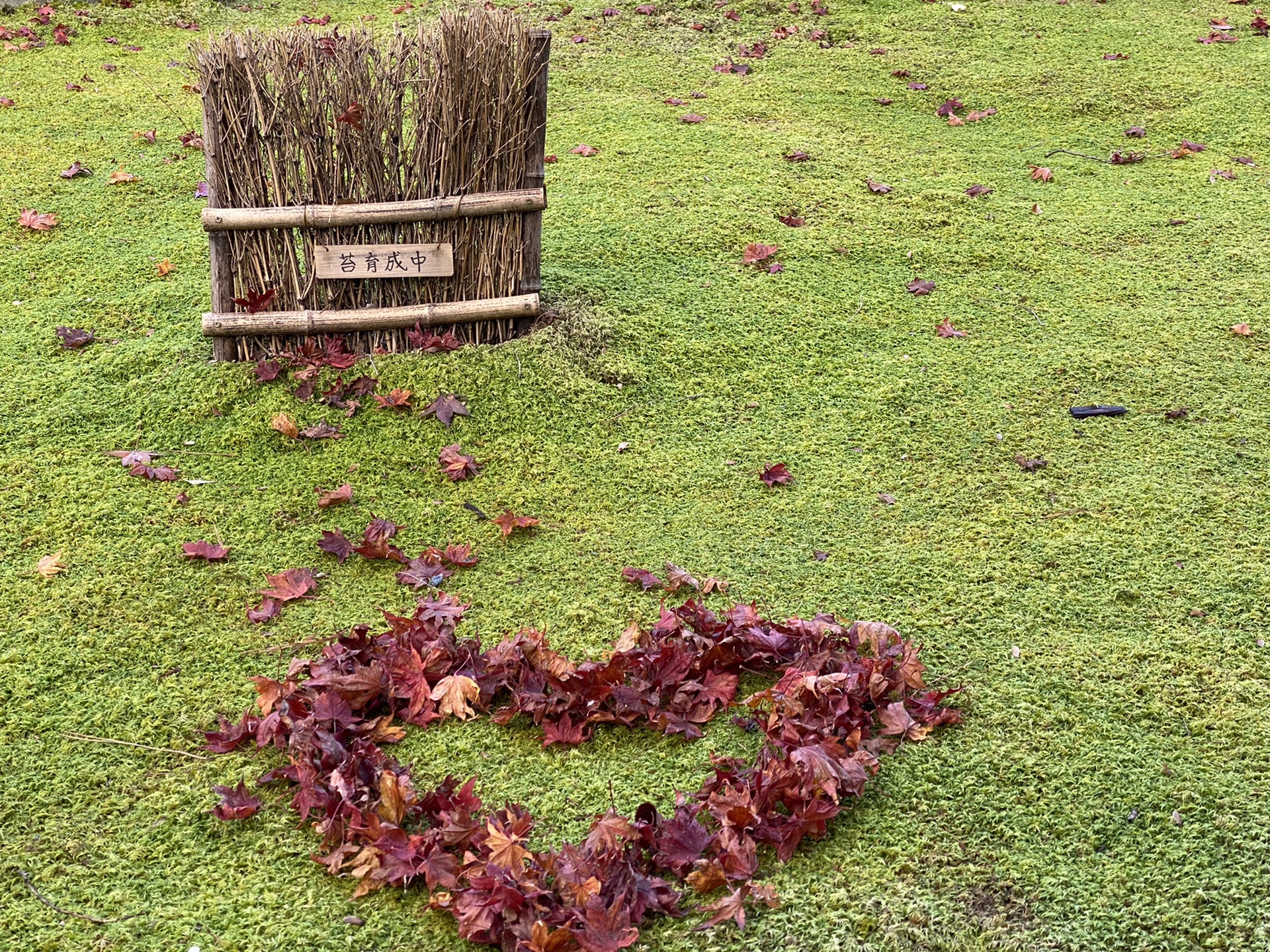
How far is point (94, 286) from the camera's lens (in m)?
5.51

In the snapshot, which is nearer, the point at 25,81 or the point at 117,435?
the point at 117,435

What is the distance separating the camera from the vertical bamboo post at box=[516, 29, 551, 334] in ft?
14.9

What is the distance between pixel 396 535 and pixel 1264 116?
6625 millimetres

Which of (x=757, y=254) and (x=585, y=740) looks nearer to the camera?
(x=585, y=740)

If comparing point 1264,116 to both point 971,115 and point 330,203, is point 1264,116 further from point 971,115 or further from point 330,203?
point 330,203

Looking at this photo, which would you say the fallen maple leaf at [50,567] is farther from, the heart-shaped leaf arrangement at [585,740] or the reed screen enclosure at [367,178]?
the reed screen enclosure at [367,178]

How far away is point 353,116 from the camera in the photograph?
4.39m

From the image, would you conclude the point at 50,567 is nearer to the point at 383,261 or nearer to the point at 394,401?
the point at 394,401

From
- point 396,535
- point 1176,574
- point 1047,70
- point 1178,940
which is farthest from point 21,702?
point 1047,70

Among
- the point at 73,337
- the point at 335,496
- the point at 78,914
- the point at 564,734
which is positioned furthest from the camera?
the point at 73,337

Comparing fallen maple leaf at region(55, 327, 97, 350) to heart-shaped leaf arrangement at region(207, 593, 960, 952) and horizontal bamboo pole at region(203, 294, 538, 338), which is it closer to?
horizontal bamboo pole at region(203, 294, 538, 338)

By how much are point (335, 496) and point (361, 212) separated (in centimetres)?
124

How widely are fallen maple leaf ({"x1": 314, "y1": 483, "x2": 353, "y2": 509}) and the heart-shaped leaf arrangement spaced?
82cm

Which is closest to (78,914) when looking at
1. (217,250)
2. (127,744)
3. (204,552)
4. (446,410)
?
(127,744)
